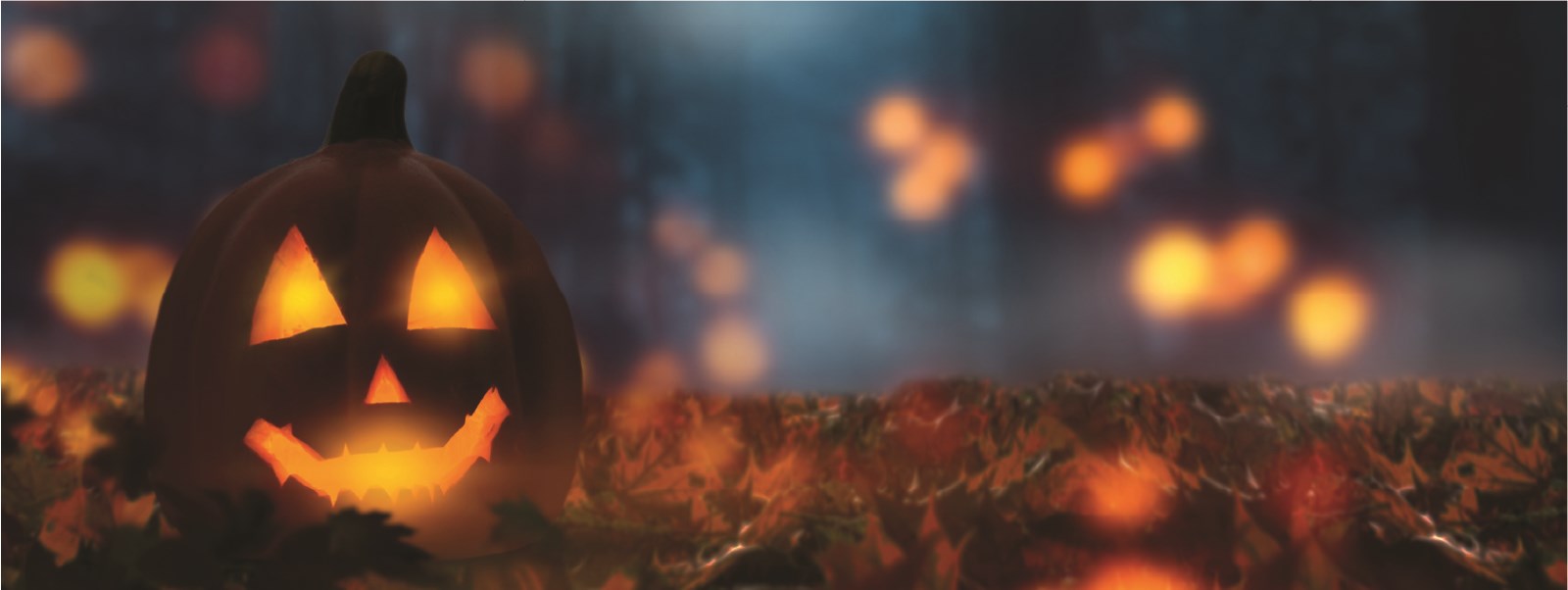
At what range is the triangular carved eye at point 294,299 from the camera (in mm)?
1360

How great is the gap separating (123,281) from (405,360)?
5.29ft

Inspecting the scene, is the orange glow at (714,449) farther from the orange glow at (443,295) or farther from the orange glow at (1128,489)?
the orange glow at (1128,489)

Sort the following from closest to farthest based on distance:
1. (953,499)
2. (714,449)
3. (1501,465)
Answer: (953,499) → (1501,465) → (714,449)

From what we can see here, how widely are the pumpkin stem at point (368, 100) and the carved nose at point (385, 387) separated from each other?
1.32 feet

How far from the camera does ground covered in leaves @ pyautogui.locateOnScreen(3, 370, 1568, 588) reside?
1.18m

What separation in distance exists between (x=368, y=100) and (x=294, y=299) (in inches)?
13.6

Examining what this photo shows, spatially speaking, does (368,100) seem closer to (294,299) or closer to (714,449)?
(294,299)

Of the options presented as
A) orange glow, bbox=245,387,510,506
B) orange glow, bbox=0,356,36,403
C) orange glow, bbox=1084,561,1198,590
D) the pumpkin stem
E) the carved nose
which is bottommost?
orange glow, bbox=0,356,36,403

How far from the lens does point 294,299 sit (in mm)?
1368

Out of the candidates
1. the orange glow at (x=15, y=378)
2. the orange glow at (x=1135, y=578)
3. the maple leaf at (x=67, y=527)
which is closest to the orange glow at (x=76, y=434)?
the orange glow at (x=15, y=378)

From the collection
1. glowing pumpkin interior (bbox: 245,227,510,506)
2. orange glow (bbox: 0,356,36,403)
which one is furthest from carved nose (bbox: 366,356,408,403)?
orange glow (bbox: 0,356,36,403)

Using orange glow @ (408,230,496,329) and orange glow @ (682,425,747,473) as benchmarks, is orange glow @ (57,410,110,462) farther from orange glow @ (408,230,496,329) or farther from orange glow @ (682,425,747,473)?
orange glow @ (682,425,747,473)

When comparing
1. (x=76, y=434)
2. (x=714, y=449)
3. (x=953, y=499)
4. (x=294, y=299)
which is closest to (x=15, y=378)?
(x=76, y=434)

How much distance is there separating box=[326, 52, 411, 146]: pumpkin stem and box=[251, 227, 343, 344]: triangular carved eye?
8.7 inches
